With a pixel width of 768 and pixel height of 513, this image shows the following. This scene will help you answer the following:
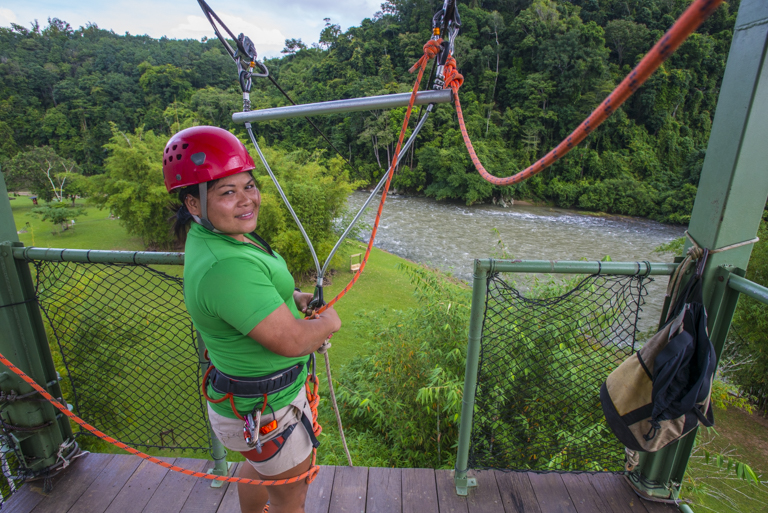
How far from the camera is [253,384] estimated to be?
924 mm

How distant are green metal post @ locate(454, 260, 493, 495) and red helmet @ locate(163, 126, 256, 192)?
0.79 metres

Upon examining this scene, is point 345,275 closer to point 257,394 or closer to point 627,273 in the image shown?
point 627,273

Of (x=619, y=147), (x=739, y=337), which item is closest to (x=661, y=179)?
(x=619, y=147)

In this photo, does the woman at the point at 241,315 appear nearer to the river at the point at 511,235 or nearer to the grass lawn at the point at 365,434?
the grass lawn at the point at 365,434

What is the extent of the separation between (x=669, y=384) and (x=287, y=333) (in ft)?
3.49

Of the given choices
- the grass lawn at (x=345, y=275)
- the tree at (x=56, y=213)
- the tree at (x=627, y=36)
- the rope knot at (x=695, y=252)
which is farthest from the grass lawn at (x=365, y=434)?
the tree at (x=627, y=36)

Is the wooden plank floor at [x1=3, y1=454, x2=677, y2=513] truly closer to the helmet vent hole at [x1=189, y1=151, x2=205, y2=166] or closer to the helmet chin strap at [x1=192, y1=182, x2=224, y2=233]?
the helmet chin strap at [x1=192, y1=182, x2=224, y2=233]

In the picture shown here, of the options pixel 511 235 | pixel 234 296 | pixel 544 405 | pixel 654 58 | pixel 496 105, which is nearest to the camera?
pixel 654 58

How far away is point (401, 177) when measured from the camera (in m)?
26.2

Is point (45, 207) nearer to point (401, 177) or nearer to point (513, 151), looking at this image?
point (401, 177)

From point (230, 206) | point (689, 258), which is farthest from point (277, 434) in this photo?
point (689, 258)

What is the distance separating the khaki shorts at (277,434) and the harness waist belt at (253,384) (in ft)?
0.24

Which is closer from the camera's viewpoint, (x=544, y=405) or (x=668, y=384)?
(x=668, y=384)

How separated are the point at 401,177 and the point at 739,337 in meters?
21.9
